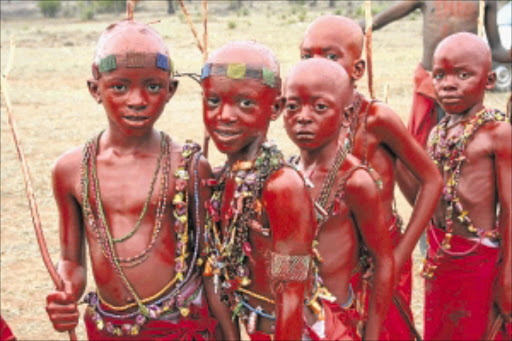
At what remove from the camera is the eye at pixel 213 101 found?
212 centimetres

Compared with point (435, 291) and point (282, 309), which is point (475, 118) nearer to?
point (435, 291)

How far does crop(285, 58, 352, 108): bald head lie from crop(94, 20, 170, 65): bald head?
441 mm

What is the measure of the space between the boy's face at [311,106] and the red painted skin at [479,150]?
1.13 metres

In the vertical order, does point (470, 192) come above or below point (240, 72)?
below

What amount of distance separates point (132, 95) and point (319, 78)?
61 centimetres

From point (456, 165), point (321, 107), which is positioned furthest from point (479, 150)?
point (321, 107)

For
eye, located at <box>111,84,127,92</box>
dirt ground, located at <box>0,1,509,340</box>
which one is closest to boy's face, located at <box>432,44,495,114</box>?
dirt ground, located at <box>0,1,509,340</box>

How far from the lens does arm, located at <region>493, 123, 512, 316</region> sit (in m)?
3.18

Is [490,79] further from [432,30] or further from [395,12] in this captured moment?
[395,12]

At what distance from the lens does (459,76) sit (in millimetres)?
3260

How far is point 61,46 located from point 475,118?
21.0m

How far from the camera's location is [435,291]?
11.6 feet

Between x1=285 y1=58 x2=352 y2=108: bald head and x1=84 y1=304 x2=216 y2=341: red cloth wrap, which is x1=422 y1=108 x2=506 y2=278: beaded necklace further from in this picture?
x1=84 y1=304 x2=216 y2=341: red cloth wrap

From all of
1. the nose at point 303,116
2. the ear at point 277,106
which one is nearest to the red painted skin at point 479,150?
the nose at point 303,116
